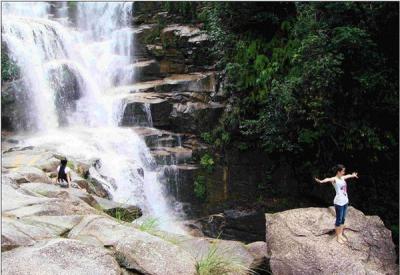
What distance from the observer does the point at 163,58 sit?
55.8 ft

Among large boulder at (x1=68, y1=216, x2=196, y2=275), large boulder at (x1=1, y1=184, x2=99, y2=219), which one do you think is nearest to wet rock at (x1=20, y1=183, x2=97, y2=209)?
large boulder at (x1=1, y1=184, x2=99, y2=219)

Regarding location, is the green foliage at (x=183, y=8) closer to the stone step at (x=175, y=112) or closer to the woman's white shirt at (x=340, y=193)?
the stone step at (x=175, y=112)

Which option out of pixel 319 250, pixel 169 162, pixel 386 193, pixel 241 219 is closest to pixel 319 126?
pixel 386 193

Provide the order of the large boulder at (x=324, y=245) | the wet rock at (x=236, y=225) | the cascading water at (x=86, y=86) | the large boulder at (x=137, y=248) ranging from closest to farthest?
the large boulder at (x=137, y=248)
the large boulder at (x=324, y=245)
the cascading water at (x=86, y=86)
the wet rock at (x=236, y=225)

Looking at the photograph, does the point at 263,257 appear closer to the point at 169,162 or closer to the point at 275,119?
the point at 275,119

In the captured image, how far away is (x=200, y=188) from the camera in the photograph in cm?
1464

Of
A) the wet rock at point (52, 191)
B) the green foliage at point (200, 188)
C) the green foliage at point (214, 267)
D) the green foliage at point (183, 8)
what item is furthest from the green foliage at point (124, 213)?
the green foliage at point (183, 8)

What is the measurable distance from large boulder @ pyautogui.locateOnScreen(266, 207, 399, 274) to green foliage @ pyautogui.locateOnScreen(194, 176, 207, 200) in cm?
731

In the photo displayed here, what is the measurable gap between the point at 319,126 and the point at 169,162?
5075 mm

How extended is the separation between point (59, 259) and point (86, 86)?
1309 cm

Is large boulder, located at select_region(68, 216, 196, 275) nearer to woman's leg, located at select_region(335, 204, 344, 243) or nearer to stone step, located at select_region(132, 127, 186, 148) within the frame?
woman's leg, located at select_region(335, 204, 344, 243)

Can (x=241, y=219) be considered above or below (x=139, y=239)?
below

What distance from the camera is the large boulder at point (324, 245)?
6.36 metres

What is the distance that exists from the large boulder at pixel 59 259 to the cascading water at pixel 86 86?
7.34 m
